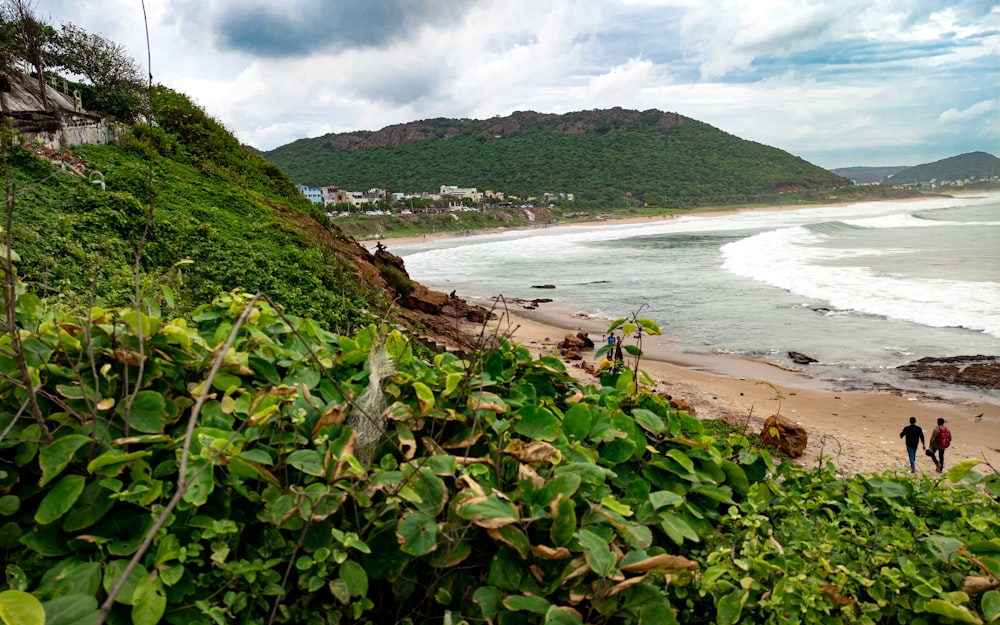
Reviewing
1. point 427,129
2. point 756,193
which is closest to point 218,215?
point 756,193

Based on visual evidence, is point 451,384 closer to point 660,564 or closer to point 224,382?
point 224,382

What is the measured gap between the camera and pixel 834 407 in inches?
498

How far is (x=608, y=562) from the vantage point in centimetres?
145

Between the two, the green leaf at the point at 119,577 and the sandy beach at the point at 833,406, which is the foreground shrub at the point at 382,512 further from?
the sandy beach at the point at 833,406

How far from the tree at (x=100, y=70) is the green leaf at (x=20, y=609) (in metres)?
26.3

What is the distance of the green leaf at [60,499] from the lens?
56.6 inches

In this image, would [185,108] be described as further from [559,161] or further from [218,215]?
[559,161]

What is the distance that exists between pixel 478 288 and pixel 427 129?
172 meters

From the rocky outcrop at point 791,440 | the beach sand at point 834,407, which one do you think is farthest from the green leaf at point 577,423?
the rocky outcrop at point 791,440

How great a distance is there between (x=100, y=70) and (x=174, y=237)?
803 inches

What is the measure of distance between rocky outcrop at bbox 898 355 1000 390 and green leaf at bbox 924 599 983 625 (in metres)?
15.4

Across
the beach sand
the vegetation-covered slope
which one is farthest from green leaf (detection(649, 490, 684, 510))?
the beach sand

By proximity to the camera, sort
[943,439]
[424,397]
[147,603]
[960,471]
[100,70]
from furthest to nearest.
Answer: [100,70], [943,439], [960,471], [424,397], [147,603]

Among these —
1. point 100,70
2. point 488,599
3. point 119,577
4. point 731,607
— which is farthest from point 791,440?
point 100,70
